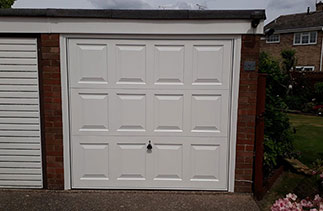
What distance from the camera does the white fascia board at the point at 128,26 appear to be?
3.44 metres

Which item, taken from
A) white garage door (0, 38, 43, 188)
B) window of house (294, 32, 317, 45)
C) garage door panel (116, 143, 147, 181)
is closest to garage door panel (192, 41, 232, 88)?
garage door panel (116, 143, 147, 181)

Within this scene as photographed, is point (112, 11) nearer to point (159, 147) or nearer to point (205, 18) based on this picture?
point (205, 18)

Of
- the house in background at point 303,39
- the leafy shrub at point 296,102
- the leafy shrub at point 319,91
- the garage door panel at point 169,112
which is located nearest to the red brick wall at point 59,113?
the garage door panel at point 169,112

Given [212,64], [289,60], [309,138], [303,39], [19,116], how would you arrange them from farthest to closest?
[303,39] → [289,60] → [309,138] → [19,116] → [212,64]

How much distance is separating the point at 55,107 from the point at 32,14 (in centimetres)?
127

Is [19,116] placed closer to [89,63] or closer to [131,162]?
[89,63]

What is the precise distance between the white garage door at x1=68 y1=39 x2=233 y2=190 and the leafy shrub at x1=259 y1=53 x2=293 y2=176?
0.92 meters

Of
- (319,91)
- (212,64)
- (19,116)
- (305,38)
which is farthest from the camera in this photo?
(305,38)

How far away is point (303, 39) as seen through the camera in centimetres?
1914

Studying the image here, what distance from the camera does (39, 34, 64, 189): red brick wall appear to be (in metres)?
3.52

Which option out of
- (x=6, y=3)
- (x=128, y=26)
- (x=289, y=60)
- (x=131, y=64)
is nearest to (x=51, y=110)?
(x=131, y=64)

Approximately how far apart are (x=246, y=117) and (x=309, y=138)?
449 centimetres

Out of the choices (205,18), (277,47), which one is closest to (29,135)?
(205,18)

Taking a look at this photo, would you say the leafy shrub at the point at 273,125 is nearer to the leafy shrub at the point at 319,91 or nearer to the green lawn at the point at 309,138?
the green lawn at the point at 309,138
